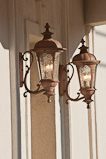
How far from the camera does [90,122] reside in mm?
5039

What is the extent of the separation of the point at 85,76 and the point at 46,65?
59 cm

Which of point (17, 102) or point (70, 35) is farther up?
point (70, 35)

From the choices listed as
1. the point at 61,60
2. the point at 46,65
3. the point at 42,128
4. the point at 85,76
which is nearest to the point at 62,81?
the point at 61,60

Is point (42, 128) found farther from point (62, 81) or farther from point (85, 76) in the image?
point (85, 76)

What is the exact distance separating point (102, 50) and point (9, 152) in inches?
93.3

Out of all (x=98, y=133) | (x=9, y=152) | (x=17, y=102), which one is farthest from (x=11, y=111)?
(x=98, y=133)

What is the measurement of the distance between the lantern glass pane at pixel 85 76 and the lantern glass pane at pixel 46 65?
0.55 metres

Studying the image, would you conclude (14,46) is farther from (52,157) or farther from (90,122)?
(90,122)

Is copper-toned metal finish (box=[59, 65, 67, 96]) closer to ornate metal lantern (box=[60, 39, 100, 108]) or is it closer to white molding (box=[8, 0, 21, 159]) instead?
ornate metal lantern (box=[60, 39, 100, 108])

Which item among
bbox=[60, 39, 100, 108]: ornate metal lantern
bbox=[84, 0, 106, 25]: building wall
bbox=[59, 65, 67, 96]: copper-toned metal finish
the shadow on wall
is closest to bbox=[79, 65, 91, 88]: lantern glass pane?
bbox=[60, 39, 100, 108]: ornate metal lantern

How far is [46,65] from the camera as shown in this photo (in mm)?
3705

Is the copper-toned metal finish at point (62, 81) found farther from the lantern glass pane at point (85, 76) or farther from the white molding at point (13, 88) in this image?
the white molding at point (13, 88)

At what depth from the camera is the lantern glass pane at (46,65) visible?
12.1 ft

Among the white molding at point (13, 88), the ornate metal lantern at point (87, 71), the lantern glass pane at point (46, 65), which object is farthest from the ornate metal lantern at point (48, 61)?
the ornate metal lantern at point (87, 71)
